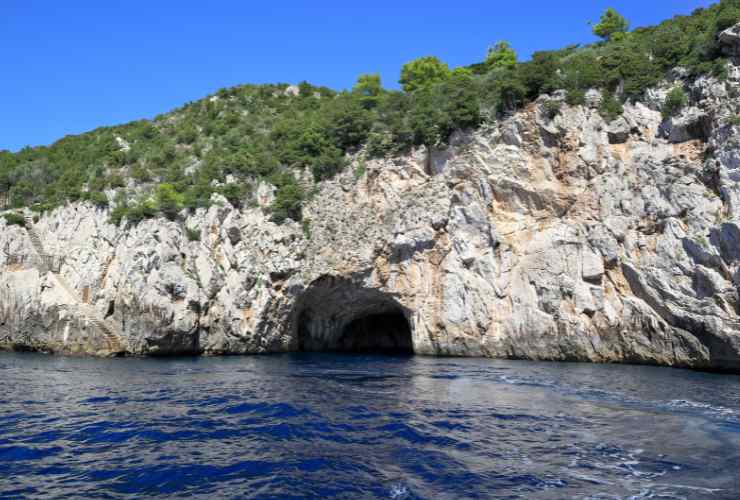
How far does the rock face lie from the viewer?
2927 centimetres

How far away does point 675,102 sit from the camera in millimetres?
33656

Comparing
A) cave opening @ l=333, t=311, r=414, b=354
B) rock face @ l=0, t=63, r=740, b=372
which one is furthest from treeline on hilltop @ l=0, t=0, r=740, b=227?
cave opening @ l=333, t=311, r=414, b=354

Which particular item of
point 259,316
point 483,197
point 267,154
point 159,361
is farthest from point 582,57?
point 159,361

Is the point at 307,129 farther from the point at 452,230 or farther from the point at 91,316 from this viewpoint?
the point at 91,316

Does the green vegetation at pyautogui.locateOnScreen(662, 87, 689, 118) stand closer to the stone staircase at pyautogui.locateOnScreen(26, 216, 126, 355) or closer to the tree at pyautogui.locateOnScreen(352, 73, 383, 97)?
the tree at pyautogui.locateOnScreen(352, 73, 383, 97)

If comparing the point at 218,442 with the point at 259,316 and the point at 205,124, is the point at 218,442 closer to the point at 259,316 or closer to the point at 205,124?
the point at 259,316

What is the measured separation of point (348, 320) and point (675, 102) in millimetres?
28302

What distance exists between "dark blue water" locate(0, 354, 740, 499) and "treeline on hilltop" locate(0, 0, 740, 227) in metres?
20.4

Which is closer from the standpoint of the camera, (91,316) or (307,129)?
(91,316)

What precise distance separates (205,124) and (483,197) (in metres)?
34.9

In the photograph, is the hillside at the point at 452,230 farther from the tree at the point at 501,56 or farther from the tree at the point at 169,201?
the tree at the point at 501,56

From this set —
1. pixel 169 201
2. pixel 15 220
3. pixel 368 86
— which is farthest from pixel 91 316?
pixel 368 86

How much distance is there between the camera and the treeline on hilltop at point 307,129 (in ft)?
122

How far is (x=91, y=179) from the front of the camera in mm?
49562
